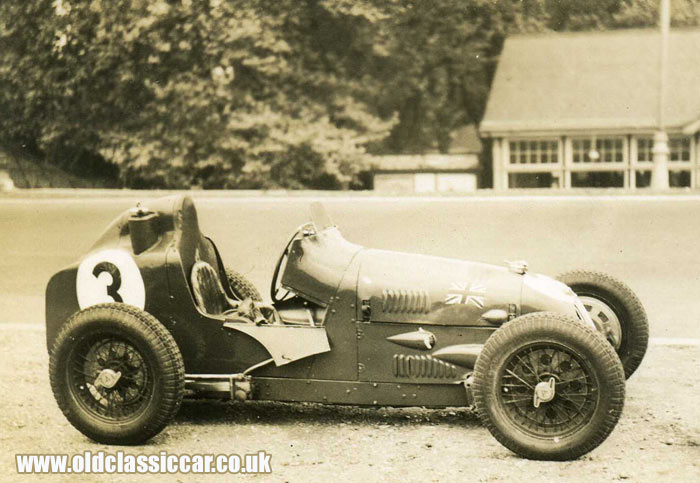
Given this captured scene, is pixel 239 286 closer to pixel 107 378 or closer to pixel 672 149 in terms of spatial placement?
pixel 107 378

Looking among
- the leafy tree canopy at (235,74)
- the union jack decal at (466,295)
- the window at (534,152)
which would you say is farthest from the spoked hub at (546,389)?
the window at (534,152)

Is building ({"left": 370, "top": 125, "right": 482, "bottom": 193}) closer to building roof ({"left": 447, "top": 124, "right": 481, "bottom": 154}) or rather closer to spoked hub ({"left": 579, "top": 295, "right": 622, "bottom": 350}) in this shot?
building roof ({"left": 447, "top": 124, "right": 481, "bottom": 154})

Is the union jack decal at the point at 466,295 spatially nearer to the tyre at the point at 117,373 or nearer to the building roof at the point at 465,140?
the tyre at the point at 117,373

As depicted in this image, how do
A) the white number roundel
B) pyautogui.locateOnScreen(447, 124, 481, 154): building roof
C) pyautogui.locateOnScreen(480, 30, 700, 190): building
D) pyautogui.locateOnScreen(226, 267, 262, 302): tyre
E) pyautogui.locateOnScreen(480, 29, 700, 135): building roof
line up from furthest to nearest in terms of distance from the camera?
1. pyautogui.locateOnScreen(480, 30, 700, 190): building
2. pyautogui.locateOnScreen(480, 29, 700, 135): building roof
3. pyautogui.locateOnScreen(447, 124, 481, 154): building roof
4. pyautogui.locateOnScreen(226, 267, 262, 302): tyre
5. the white number roundel

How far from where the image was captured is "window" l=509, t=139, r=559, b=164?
16.2 meters

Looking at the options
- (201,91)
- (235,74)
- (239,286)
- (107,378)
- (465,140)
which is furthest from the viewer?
(465,140)

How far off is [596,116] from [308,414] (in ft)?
40.5

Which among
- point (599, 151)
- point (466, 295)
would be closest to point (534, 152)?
point (599, 151)

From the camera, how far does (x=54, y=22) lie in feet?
33.1

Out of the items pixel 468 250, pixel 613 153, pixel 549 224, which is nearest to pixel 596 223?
pixel 549 224

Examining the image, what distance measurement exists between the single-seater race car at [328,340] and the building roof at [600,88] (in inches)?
421

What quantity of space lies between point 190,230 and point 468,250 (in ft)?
9.29

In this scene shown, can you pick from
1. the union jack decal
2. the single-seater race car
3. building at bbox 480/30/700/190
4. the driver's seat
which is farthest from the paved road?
building at bbox 480/30/700/190

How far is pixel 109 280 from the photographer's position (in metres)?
4.80
